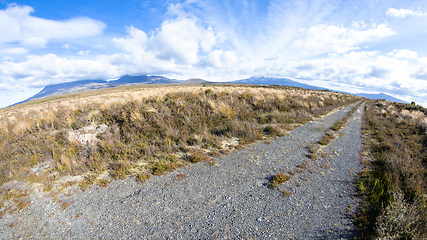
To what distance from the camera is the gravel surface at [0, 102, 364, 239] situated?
10.7ft

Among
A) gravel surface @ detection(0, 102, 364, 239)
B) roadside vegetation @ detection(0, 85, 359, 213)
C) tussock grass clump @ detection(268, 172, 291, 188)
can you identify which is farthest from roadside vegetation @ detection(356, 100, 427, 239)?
roadside vegetation @ detection(0, 85, 359, 213)

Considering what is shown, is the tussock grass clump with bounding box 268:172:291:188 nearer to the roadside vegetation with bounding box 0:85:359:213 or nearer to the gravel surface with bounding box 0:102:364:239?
the gravel surface with bounding box 0:102:364:239

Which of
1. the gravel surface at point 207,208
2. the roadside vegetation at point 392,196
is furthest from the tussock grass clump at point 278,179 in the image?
the roadside vegetation at point 392,196

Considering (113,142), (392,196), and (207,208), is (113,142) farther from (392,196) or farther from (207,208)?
(392,196)

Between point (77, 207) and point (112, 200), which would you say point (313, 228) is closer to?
point (112, 200)

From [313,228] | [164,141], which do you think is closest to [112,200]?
[164,141]

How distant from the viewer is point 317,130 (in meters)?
9.95

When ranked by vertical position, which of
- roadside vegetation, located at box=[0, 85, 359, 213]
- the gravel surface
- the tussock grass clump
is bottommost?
the gravel surface

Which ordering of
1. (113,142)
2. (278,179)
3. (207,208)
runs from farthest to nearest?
1. (113,142)
2. (278,179)
3. (207,208)

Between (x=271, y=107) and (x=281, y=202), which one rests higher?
(x=271, y=107)

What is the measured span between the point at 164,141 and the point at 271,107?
10125 mm

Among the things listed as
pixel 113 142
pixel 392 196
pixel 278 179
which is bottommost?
pixel 278 179

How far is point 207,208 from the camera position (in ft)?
12.5

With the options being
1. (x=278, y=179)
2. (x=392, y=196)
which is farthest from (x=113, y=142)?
(x=392, y=196)
